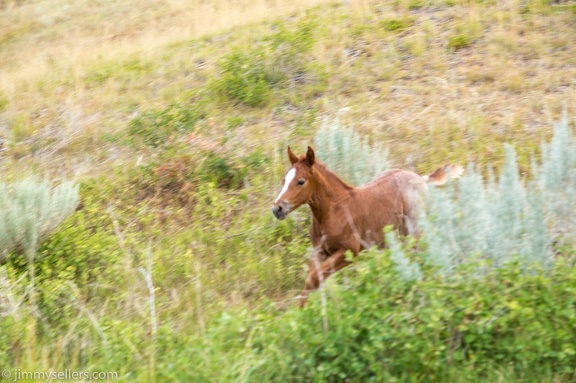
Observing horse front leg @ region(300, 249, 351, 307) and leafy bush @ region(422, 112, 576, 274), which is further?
horse front leg @ region(300, 249, 351, 307)

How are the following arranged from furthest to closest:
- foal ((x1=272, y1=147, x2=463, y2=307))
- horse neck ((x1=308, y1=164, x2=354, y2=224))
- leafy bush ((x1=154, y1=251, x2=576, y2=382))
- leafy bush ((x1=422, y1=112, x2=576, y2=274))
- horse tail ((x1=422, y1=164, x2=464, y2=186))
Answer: horse tail ((x1=422, y1=164, x2=464, y2=186)), horse neck ((x1=308, y1=164, x2=354, y2=224)), foal ((x1=272, y1=147, x2=463, y2=307)), leafy bush ((x1=422, y1=112, x2=576, y2=274)), leafy bush ((x1=154, y1=251, x2=576, y2=382))

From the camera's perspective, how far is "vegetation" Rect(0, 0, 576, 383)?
556 cm

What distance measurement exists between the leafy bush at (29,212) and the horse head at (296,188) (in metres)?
2.87

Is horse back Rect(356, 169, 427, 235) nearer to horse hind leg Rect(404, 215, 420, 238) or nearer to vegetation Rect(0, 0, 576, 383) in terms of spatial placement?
horse hind leg Rect(404, 215, 420, 238)

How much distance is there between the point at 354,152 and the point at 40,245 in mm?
3678

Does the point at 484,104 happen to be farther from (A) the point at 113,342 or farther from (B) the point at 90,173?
(A) the point at 113,342

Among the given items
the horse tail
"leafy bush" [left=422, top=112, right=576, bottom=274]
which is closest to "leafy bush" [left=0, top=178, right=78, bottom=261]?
the horse tail

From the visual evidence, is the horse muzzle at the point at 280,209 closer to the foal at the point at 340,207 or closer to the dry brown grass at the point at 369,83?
the foal at the point at 340,207

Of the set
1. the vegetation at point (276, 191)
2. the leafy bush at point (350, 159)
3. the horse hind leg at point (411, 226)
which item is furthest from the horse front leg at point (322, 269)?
the leafy bush at point (350, 159)

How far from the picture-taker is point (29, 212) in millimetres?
8148

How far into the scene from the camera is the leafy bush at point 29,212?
26.1 ft

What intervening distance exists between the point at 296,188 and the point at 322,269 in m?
0.78

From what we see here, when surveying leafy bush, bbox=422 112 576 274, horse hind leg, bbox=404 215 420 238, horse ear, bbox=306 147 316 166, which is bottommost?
horse hind leg, bbox=404 215 420 238

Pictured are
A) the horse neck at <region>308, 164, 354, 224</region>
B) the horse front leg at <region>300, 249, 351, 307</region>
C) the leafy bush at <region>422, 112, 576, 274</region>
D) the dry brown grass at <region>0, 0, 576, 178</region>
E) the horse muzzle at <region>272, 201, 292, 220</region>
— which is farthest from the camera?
the dry brown grass at <region>0, 0, 576, 178</region>
